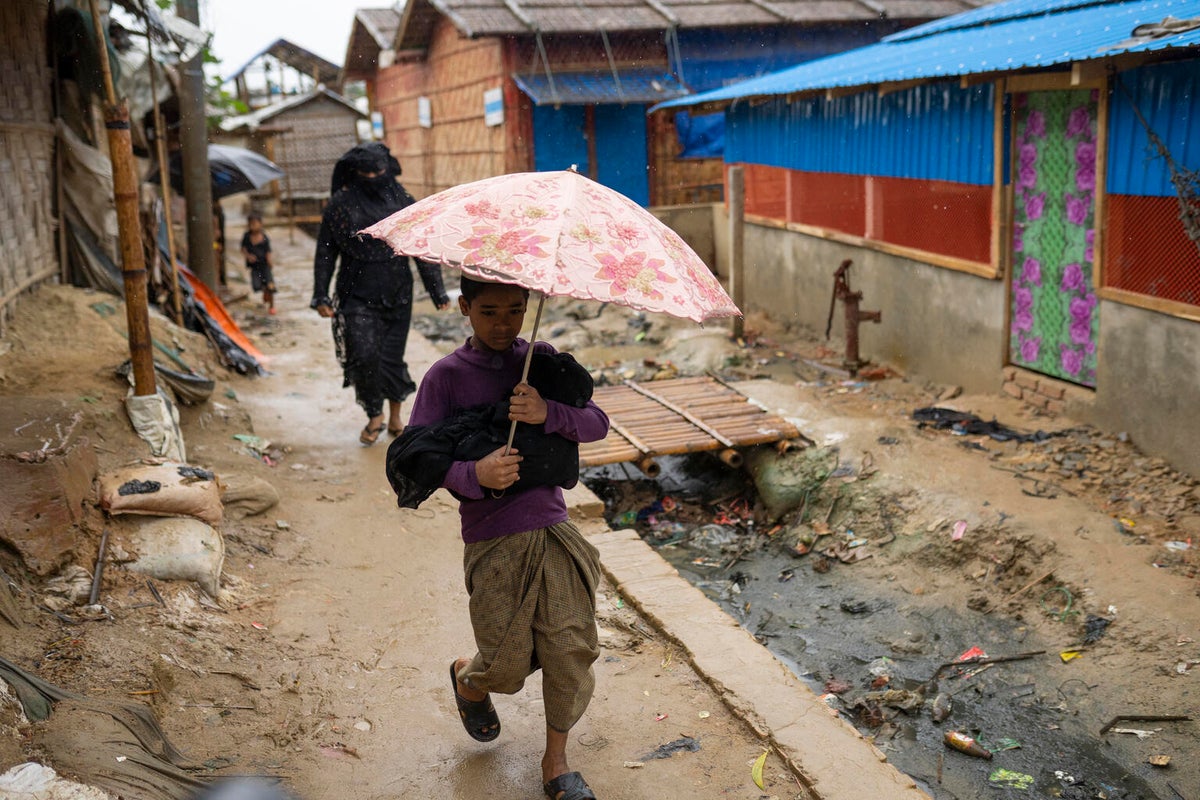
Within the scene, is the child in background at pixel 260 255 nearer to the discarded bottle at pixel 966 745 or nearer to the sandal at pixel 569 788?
the discarded bottle at pixel 966 745

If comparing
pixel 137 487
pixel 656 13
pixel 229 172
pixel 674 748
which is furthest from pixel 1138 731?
pixel 656 13

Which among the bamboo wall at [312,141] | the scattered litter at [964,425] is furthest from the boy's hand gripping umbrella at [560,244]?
the bamboo wall at [312,141]

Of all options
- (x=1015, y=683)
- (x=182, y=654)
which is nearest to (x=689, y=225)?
(x=1015, y=683)

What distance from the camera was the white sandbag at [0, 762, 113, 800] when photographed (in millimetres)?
2340

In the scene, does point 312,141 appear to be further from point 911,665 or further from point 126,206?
point 911,665

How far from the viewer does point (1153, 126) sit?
622 cm

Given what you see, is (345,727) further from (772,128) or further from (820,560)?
(772,128)

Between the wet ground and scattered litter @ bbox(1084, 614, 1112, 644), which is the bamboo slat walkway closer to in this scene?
the wet ground

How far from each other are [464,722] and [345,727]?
524 millimetres

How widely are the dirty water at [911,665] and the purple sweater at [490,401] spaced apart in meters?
2.26

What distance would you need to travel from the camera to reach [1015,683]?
15.5 ft

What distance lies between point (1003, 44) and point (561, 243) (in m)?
6.37

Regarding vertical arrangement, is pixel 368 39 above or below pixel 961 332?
above

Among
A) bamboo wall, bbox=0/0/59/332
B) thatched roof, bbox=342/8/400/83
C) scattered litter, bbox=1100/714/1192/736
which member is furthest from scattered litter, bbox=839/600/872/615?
thatched roof, bbox=342/8/400/83
